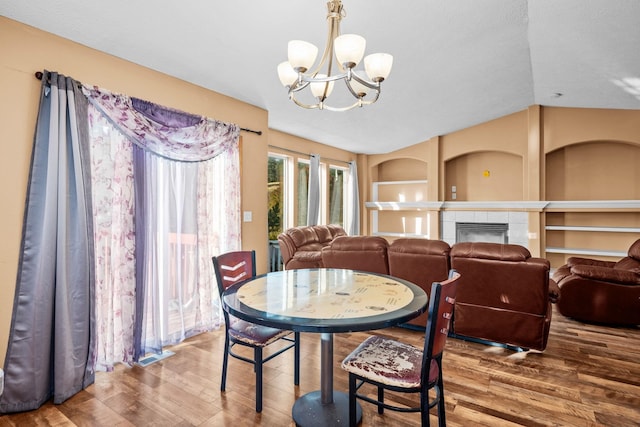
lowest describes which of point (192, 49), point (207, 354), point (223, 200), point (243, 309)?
point (207, 354)

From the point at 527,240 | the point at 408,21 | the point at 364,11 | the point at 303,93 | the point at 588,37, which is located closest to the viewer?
the point at 364,11

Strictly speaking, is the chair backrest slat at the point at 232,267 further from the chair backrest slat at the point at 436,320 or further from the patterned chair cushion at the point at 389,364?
the chair backrest slat at the point at 436,320

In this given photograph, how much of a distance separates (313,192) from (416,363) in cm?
466

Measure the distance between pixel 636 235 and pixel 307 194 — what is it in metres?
5.43

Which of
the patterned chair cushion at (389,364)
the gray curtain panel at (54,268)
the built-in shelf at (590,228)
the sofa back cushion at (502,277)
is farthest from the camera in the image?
the built-in shelf at (590,228)

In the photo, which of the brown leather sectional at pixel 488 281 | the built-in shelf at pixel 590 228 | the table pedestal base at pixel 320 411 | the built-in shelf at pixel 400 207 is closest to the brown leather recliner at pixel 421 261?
the brown leather sectional at pixel 488 281

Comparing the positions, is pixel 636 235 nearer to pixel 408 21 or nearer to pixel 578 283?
pixel 578 283

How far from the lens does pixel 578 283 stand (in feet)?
11.9

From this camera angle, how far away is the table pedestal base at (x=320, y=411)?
194cm

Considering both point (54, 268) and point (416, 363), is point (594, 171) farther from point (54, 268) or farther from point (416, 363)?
point (54, 268)

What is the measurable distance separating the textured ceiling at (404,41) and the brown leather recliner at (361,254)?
185 centimetres

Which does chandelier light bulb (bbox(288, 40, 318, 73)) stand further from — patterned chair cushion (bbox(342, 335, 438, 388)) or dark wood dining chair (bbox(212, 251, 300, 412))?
patterned chair cushion (bbox(342, 335, 438, 388))

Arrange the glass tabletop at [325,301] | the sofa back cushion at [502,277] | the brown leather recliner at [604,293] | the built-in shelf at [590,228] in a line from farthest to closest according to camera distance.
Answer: the built-in shelf at [590,228] → the brown leather recliner at [604,293] → the sofa back cushion at [502,277] → the glass tabletop at [325,301]

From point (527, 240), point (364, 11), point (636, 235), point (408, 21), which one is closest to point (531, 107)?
point (527, 240)
